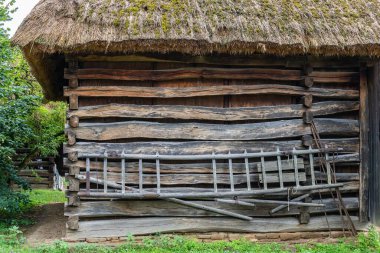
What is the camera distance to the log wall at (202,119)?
6078mm

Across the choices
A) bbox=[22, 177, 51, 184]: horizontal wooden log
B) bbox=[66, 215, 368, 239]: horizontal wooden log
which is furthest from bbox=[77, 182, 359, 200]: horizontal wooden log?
bbox=[22, 177, 51, 184]: horizontal wooden log

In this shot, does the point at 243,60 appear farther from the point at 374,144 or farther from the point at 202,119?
the point at 374,144

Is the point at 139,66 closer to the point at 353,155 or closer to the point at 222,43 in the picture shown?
the point at 222,43

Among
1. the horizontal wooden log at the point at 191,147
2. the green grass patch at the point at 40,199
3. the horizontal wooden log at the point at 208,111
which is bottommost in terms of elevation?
the green grass patch at the point at 40,199

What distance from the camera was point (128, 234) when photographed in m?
6.04

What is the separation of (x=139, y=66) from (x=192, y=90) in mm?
922

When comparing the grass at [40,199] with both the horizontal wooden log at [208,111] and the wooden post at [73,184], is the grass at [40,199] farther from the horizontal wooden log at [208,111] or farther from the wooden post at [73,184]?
the horizontal wooden log at [208,111]

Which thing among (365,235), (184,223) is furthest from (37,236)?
(365,235)

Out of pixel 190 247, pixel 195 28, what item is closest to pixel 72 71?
pixel 195 28

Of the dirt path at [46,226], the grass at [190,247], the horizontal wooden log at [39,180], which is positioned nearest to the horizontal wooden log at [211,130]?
the grass at [190,247]

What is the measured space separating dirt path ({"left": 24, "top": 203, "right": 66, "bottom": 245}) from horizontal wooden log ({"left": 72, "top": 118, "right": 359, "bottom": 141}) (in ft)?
5.99

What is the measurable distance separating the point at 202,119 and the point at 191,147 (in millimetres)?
481

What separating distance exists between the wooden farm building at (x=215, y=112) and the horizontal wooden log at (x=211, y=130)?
17 millimetres

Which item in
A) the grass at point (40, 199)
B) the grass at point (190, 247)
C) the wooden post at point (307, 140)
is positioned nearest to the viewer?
the grass at point (190, 247)
